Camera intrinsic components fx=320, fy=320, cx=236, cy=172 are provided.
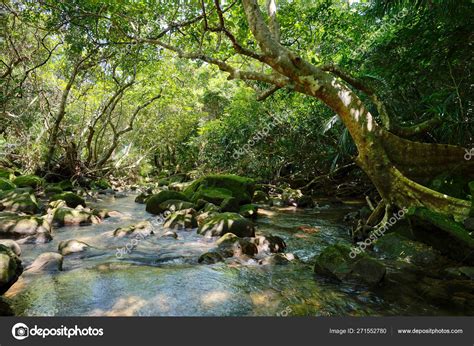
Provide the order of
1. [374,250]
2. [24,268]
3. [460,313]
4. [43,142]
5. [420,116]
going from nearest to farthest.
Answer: [460,313]
[24,268]
[374,250]
[420,116]
[43,142]

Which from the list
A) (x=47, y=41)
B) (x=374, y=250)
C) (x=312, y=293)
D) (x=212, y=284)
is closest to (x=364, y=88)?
(x=374, y=250)

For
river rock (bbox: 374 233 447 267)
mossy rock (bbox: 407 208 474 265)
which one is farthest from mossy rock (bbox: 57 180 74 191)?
mossy rock (bbox: 407 208 474 265)

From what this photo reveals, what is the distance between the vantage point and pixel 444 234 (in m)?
5.13

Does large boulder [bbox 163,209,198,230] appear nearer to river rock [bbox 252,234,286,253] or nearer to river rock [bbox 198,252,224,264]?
river rock [bbox 252,234,286,253]

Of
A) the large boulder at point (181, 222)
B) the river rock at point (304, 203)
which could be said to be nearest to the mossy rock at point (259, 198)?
the river rock at point (304, 203)

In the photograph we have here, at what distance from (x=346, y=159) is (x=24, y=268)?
11.4 meters

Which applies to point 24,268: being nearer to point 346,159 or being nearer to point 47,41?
point 346,159

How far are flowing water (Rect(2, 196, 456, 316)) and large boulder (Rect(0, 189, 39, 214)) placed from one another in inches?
145

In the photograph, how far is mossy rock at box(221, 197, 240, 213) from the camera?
10.0m

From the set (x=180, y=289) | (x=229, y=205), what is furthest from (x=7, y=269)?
(x=229, y=205)

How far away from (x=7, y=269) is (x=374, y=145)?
Answer: 6.32m

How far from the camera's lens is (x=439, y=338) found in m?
2.52

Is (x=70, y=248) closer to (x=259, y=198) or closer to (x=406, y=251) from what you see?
(x=406, y=251)

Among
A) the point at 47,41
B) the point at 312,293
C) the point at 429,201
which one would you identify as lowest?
the point at 312,293
